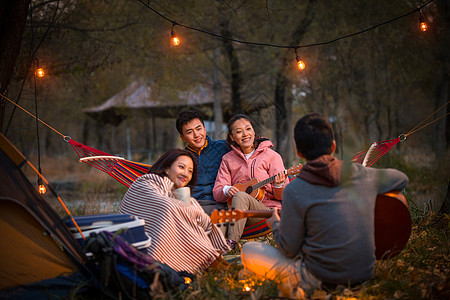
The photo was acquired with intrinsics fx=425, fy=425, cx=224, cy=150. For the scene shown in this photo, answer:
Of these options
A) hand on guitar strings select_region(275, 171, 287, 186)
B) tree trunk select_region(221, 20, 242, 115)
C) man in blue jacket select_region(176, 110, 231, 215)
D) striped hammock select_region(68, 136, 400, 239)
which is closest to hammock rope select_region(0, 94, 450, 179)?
striped hammock select_region(68, 136, 400, 239)

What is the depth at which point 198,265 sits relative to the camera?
7.84 feet

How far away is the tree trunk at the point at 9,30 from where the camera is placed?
117 inches

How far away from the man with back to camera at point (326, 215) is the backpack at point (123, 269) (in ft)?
1.97

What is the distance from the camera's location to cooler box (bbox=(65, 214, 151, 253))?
201 cm

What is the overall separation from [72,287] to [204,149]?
171 cm

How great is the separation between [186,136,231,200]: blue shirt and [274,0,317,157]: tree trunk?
12.4ft

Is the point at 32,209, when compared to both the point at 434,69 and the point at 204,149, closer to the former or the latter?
the point at 204,149

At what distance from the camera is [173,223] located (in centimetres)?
227

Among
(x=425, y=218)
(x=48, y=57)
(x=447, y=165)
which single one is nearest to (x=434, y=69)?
(x=447, y=165)

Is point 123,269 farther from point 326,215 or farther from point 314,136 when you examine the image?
point 314,136

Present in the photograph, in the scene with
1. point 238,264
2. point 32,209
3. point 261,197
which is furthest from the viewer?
point 261,197

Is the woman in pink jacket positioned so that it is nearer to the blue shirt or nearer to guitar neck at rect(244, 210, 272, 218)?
the blue shirt

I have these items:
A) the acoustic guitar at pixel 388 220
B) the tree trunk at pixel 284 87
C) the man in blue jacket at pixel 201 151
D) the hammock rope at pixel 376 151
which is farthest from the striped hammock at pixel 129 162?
the tree trunk at pixel 284 87

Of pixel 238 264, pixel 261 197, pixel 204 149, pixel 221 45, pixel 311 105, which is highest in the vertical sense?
pixel 221 45
